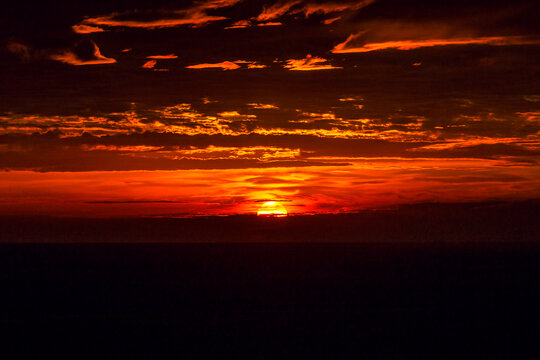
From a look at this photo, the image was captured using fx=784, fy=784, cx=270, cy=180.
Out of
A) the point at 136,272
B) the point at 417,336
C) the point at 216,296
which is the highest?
the point at 417,336

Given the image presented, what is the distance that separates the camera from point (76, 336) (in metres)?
29.0

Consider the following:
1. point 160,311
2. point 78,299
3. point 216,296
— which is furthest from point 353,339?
point 78,299

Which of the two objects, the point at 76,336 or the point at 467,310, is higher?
the point at 76,336

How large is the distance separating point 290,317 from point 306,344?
801 cm

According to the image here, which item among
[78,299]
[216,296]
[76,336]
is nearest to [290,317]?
[76,336]

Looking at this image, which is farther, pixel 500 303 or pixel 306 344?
pixel 500 303

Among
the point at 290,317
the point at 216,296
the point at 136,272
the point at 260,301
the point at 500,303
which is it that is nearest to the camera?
the point at 290,317

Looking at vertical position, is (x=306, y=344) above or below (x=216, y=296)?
above

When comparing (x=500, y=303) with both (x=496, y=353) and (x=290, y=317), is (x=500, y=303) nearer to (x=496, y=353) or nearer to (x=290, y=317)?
(x=290, y=317)

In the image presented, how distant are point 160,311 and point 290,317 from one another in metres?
7.49

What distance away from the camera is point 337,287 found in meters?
53.5

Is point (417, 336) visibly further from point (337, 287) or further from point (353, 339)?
point (337, 287)

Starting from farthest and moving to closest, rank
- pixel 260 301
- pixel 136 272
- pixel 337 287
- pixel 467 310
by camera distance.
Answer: pixel 136 272 < pixel 337 287 < pixel 260 301 < pixel 467 310

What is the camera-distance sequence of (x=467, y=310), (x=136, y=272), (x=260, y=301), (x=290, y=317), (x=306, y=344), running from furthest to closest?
1. (x=136, y=272)
2. (x=260, y=301)
3. (x=467, y=310)
4. (x=290, y=317)
5. (x=306, y=344)
